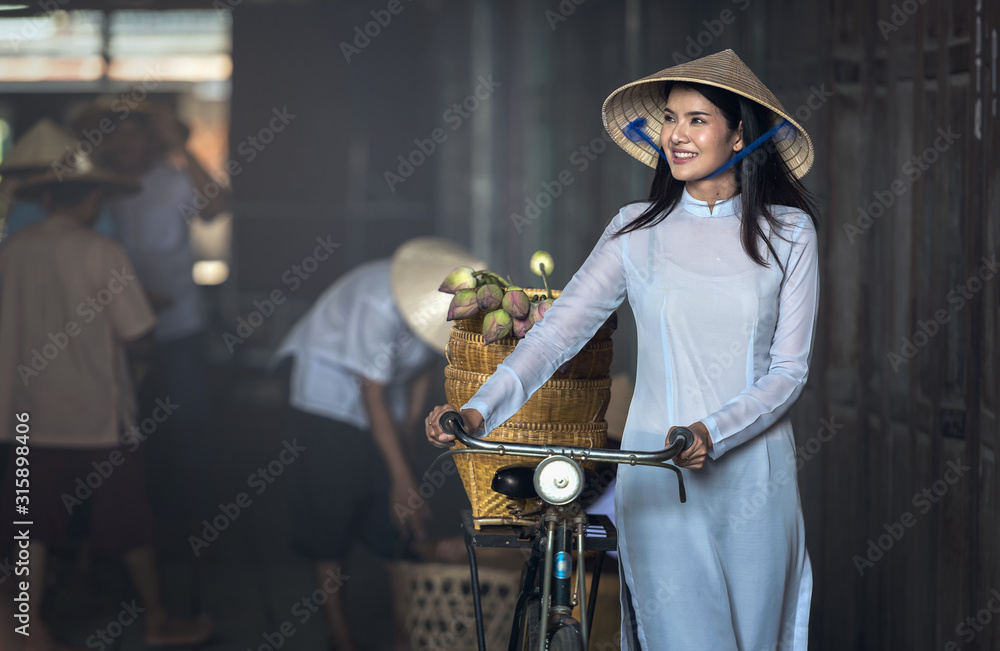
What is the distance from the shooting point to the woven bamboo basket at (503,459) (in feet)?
6.39

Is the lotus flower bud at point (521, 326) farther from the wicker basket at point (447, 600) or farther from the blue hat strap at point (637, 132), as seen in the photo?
the wicker basket at point (447, 600)

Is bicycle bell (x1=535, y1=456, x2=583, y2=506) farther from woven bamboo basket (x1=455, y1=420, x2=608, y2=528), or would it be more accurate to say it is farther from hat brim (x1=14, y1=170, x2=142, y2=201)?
hat brim (x1=14, y1=170, x2=142, y2=201)

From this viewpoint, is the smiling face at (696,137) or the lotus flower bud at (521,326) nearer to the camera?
the smiling face at (696,137)

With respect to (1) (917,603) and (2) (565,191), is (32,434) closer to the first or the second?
(2) (565,191)

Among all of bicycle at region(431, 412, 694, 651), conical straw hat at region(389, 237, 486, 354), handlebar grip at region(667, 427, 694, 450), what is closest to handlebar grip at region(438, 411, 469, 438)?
bicycle at region(431, 412, 694, 651)

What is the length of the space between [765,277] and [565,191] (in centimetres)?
340

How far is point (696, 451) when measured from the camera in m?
1.50
